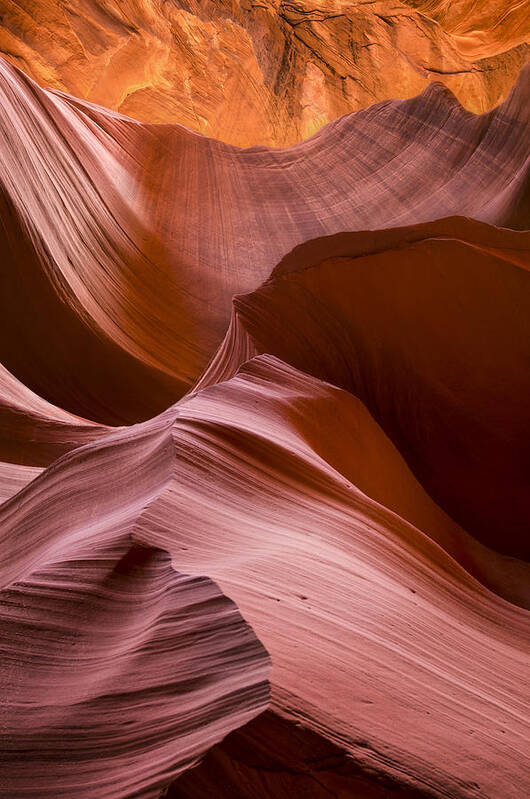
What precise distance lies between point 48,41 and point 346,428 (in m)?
4.42

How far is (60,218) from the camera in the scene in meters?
2.74

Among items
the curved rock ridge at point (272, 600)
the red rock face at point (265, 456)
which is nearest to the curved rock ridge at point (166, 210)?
the red rock face at point (265, 456)

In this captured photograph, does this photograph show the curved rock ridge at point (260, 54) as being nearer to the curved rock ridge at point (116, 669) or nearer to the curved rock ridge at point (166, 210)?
the curved rock ridge at point (166, 210)

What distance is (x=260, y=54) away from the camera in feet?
19.5

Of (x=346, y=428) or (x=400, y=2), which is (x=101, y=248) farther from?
(x=400, y=2)

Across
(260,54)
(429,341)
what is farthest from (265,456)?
(260,54)

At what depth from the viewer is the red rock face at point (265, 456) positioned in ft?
2.15

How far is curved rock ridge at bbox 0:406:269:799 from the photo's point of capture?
2.05ft

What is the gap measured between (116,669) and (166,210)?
2743 millimetres

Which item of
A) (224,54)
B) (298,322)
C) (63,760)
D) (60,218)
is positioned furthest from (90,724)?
(224,54)

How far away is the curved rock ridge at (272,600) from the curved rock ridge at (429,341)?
415mm

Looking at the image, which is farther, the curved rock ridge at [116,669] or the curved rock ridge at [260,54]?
the curved rock ridge at [260,54]

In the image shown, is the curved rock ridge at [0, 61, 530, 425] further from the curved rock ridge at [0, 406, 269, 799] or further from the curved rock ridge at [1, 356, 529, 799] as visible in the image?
the curved rock ridge at [0, 406, 269, 799]

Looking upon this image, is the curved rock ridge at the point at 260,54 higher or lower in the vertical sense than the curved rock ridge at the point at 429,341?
higher
